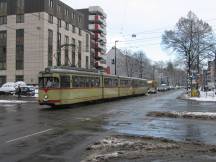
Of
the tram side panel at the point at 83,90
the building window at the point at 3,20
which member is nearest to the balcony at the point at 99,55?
the building window at the point at 3,20

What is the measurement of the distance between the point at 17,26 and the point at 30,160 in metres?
83.0

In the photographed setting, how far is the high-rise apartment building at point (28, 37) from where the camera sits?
284ft

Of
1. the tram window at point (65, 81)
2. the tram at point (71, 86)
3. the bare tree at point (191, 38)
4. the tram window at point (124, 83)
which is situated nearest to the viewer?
the tram at point (71, 86)

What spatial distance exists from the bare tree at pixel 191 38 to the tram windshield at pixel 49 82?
37767 millimetres

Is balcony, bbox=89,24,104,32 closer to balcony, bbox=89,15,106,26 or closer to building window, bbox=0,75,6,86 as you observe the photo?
balcony, bbox=89,15,106,26

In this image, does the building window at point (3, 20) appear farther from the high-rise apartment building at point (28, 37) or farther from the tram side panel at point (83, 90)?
the tram side panel at point (83, 90)

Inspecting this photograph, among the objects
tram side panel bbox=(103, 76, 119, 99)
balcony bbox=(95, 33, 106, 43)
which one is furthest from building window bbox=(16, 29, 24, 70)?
balcony bbox=(95, 33, 106, 43)

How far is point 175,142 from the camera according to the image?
1308cm

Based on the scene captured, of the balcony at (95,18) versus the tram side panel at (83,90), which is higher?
the balcony at (95,18)

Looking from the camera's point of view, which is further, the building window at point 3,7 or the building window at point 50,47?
the building window at point 3,7

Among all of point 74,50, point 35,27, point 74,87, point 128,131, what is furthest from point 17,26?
point 128,131

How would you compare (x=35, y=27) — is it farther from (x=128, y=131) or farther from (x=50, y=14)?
(x=128, y=131)

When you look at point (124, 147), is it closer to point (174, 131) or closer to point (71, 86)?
point (174, 131)

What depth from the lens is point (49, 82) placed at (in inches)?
1185
